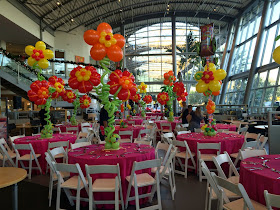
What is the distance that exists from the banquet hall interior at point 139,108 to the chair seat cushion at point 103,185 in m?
0.03

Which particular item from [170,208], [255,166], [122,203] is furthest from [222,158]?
[122,203]

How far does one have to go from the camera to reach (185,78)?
21.5m

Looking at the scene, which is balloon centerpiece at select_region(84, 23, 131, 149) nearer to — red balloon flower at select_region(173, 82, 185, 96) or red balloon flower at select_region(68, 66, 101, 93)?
red balloon flower at select_region(68, 66, 101, 93)

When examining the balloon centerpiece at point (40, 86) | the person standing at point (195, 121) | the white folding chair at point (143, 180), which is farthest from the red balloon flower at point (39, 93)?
the person standing at point (195, 121)

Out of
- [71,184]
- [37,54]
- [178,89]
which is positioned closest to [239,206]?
[71,184]

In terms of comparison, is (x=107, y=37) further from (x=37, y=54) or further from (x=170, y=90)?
(x=170, y=90)

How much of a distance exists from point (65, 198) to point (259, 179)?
3.01m

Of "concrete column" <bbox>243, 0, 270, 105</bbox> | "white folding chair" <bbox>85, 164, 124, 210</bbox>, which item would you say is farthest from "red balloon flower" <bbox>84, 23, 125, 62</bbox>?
"concrete column" <bbox>243, 0, 270, 105</bbox>

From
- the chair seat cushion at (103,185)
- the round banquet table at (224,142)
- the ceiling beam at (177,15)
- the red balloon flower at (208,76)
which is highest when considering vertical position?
the ceiling beam at (177,15)

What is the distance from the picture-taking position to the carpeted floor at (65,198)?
3.61 meters

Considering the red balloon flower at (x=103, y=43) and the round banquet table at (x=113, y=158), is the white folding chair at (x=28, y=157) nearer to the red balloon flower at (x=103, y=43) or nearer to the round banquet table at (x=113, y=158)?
the round banquet table at (x=113, y=158)

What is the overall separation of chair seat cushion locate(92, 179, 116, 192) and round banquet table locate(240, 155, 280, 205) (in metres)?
1.67

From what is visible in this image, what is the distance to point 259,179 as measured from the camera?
253cm

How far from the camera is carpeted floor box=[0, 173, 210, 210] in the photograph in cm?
361
